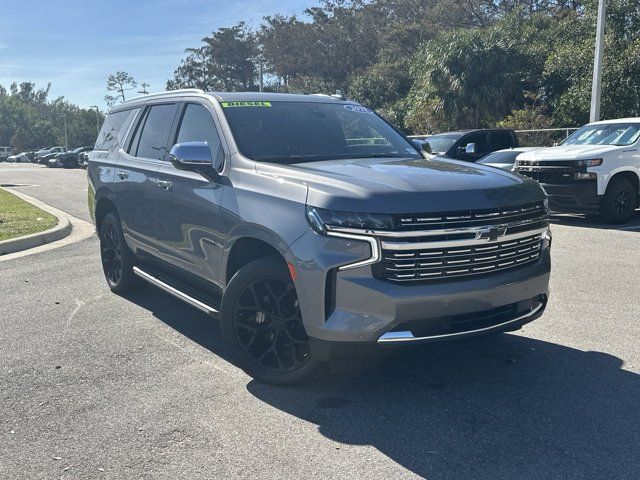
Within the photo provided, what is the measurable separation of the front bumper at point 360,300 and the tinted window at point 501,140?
525 inches

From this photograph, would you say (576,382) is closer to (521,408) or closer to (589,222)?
(521,408)

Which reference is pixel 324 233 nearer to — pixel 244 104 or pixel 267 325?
pixel 267 325

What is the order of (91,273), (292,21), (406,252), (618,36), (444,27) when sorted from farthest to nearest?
(292,21)
(444,27)
(618,36)
(91,273)
(406,252)

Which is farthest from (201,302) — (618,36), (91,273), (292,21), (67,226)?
(292,21)

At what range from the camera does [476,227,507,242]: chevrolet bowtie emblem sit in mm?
3764

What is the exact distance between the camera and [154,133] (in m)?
5.96

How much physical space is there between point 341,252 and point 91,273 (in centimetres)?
517

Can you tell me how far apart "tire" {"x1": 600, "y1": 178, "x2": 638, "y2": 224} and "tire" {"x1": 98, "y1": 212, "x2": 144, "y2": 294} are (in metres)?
8.26

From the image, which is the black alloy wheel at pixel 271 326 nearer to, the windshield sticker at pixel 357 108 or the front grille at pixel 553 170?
the windshield sticker at pixel 357 108

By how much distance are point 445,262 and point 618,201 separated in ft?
29.1

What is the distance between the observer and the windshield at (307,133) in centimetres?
477

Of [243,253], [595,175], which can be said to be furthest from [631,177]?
[243,253]

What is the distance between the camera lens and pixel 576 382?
417 cm

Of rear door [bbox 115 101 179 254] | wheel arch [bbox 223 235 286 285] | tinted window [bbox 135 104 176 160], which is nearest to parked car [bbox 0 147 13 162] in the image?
rear door [bbox 115 101 179 254]
